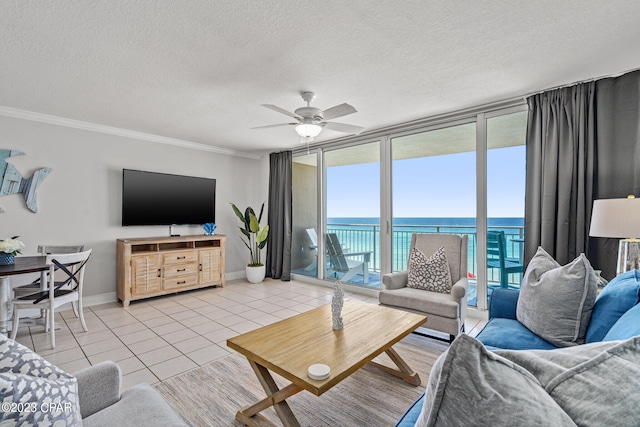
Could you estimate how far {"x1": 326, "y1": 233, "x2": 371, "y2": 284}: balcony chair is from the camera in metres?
5.03

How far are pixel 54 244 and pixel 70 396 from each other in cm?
388

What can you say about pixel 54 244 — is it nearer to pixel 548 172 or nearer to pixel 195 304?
pixel 195 304

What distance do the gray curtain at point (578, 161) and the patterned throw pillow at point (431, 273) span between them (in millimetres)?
810

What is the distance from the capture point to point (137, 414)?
114 cm

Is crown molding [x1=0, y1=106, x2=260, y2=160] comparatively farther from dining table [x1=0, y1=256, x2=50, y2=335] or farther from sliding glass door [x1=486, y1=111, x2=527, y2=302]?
sliding glass door [x1=486, y1=111, x2=527, y2=302]

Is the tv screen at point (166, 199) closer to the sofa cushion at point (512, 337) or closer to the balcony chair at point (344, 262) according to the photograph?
the balcony chair at point (344, 262)

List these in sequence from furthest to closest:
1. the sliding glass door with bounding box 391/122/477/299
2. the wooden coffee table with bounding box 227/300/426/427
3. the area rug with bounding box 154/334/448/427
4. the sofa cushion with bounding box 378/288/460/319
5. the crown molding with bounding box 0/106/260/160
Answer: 1. the sliding glass door with bounding box 391/122/477/299
2. the crown molding with bounding box 0/106/260/160
3. the sofa cushion with bounding box 378/288/460/319
4. the area rug with bounding box 154/334/448/427
5. the wooden coffee table with bounding box 227/300/426/427

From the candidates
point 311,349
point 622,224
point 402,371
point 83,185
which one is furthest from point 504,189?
point 83,185

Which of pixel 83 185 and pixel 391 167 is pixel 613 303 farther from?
pixel 83 185

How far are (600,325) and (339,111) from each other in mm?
2239

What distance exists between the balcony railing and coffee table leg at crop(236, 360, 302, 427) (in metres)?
3.05

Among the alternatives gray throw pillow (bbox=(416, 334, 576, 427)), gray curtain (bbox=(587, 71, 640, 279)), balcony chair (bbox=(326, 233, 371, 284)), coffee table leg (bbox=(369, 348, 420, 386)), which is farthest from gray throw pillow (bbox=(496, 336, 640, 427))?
balcony chair (bbox=(326, 233, 371, 284))

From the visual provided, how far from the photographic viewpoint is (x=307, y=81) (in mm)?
2721

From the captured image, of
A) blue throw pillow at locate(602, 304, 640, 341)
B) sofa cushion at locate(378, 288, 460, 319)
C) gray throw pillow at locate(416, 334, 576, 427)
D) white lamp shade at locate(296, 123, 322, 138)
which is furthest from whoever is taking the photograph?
white lamp shade at locate(296, 123, 322, 138)
